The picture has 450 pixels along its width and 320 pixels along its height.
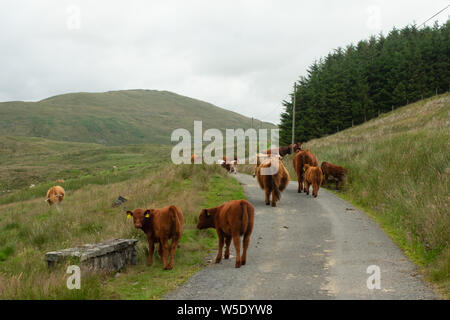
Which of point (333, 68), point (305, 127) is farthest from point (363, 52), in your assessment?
point (305, 127)

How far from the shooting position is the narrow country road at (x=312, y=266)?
20.1 feet

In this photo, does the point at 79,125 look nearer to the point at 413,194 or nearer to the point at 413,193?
the point at 413,193

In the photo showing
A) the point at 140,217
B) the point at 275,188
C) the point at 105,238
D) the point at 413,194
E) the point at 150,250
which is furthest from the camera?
the point at 275,188

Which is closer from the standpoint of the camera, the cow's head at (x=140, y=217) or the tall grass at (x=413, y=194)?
the tall grass at (x=413, y=194)

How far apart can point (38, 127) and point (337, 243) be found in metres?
161

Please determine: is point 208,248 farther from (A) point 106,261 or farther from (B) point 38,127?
(B) point 38,127

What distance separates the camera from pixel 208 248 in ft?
31.9

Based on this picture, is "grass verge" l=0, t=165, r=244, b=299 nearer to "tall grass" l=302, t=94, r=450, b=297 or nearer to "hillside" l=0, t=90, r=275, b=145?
"tall grass" l=302, t=94, r=450, b=297

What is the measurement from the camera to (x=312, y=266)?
765 cm

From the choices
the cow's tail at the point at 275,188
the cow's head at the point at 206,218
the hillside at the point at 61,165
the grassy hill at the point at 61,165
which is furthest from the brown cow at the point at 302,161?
the grassy hill at the point at 61,165

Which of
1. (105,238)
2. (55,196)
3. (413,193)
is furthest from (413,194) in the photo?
(55,196)

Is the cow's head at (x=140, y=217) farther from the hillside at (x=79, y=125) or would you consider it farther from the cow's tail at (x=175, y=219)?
the hillside at (x=79, y=125)

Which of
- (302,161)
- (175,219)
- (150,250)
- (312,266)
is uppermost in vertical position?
(302,161)
